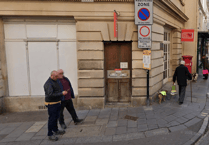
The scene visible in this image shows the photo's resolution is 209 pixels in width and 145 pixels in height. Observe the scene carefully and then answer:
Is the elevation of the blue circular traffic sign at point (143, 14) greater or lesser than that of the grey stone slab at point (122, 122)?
greater

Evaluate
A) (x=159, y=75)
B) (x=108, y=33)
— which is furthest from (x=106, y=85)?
(x=159, y=75)

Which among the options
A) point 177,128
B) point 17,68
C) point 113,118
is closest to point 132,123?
point 113,118

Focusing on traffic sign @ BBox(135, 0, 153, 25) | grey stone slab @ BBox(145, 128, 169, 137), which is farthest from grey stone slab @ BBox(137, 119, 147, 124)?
traffic sign @ BBox(135, 0, 153, 25)

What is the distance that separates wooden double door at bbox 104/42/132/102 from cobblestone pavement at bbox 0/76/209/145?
730 mm

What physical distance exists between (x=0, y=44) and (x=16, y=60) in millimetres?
900

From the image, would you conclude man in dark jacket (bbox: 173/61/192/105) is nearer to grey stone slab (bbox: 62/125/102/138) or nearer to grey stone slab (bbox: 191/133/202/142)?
grey stone slab (bbox: 191/133/202/142)

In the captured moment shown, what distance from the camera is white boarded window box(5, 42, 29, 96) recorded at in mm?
7234

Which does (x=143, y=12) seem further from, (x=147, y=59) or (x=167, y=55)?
(x=167, y=55)

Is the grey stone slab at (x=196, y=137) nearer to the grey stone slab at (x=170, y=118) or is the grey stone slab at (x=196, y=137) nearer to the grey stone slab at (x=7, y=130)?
the grey stone slab at (x=170, y=118)

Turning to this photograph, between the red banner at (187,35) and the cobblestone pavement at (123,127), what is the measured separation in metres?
6.94

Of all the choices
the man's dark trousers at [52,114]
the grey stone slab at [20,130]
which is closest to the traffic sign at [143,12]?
the man's dark trousers at [52,114]

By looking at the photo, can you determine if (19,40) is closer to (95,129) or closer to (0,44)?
(0,44)

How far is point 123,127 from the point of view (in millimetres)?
5289

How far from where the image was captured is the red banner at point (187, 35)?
484 inches
